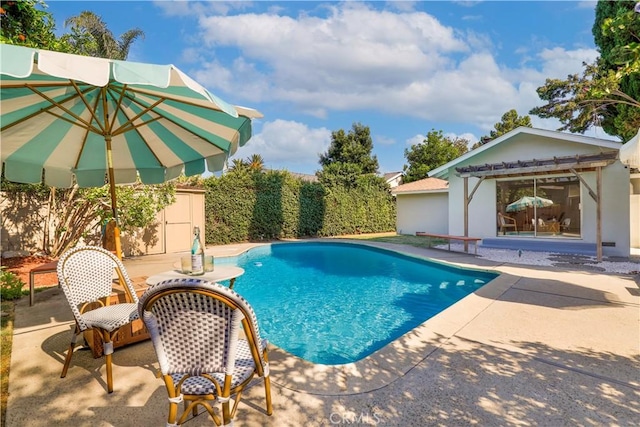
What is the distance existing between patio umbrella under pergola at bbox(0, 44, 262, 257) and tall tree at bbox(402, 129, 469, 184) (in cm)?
2787

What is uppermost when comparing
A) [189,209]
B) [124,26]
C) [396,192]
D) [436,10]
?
[124,26]

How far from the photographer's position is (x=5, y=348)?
146 inches

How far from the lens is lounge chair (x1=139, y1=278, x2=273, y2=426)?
1897 mm

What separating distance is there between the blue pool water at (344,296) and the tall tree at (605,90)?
18.8ft

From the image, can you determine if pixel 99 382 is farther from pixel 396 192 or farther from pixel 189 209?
pixel 396 192

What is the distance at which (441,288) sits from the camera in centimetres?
820

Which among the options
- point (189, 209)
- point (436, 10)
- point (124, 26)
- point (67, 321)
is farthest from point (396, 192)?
point (124, 26)

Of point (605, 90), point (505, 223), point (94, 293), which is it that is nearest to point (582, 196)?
point (505, 223)

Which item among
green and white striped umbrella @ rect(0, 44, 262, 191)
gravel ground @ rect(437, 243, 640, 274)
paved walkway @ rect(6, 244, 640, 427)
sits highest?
green and white striped umbrella @ rect(0, 44, 262, 191)

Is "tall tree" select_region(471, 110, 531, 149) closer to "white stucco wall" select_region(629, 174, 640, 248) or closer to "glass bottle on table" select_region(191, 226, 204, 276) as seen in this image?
"white stucco wall" select_region(629, 174, 640, 248)

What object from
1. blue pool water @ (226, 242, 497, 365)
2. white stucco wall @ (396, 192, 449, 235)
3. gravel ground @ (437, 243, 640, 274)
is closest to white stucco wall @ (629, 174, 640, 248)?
gravel ground @ (437, 243, 640, 274)

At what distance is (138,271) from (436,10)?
45.4ft

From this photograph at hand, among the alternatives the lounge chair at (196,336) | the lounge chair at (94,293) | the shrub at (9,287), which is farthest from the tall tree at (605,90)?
the shrub at (9,287)

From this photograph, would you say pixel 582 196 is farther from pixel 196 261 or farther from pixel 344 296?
pixel 196 261
